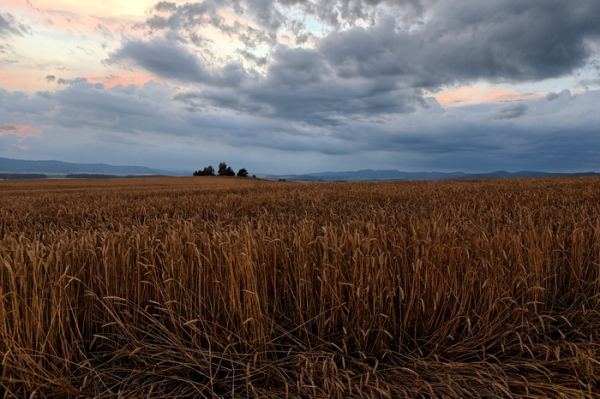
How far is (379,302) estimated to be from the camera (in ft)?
7.85

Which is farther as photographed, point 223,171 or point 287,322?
point 223,171

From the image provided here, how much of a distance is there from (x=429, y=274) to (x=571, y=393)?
3.28 ft

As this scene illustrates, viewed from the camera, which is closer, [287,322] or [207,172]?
[287,322]

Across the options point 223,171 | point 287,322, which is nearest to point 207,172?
point 223,171

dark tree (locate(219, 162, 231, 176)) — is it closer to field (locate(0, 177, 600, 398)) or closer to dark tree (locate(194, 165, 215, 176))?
dark tree (locate(194, 165, 215, 176))

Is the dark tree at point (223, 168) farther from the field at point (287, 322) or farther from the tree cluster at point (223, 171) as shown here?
the field at point (287, 322)

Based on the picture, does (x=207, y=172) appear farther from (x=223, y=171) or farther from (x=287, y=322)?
(x=287, y=322)

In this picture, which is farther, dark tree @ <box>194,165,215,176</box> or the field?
dark tree @ <box>194,165,215,176</box>

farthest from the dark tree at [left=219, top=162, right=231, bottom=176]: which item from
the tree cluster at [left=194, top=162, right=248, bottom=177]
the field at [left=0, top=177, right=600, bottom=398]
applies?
Answer: the field at [left=0, top=177, right=600, bottom=398]

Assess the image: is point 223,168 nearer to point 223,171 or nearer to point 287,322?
point 223,171

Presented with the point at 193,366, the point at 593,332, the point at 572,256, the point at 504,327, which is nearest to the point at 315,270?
the point at 193,366

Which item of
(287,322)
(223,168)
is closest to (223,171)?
(223,168)

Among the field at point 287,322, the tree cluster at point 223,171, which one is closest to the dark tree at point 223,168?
the tree cluster at point 223,171

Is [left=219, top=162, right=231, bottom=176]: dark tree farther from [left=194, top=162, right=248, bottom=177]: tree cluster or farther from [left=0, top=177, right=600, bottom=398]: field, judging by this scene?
[left=0, top=177, right=600, bottom=398]: field
